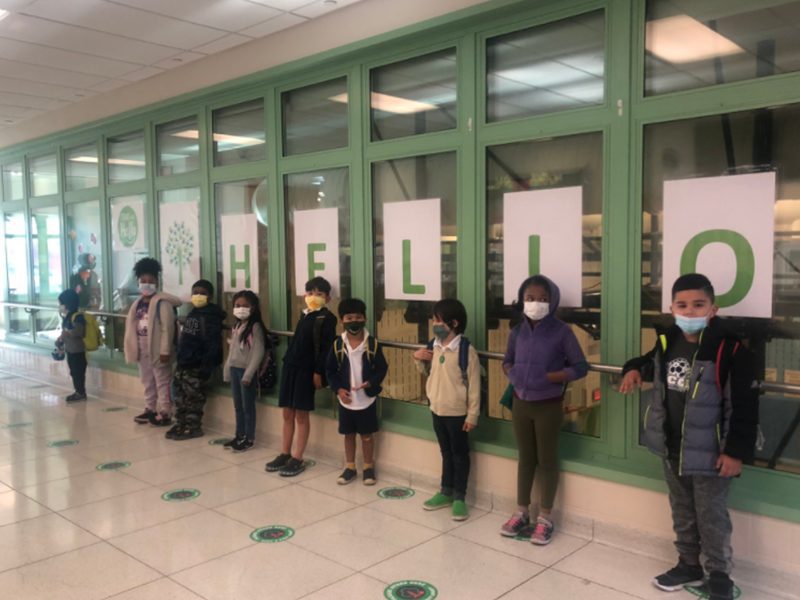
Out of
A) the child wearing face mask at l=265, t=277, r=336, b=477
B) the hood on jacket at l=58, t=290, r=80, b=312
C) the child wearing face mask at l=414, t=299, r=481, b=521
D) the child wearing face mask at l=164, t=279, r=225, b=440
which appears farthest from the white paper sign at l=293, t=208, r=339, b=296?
the hood on jacket at l=58, t=290, r=80, b=312

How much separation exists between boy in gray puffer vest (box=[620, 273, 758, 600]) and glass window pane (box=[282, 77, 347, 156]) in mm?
2864

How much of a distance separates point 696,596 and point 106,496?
11.4 feet

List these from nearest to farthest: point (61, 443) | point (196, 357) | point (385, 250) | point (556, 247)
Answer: point (556, 247)
point (385, 250)
point (61, 443)
point (196, 357)

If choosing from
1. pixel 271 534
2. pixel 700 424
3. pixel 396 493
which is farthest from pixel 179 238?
pixel 700 424

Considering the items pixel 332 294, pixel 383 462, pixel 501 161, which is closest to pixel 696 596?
pixel 383 462

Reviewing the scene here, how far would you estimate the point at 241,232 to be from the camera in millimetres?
5875

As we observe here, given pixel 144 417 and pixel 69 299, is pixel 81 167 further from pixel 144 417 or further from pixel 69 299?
pixel 144 417

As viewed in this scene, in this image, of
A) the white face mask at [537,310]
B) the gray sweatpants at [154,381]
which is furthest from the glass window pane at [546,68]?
the gray sweatpants at [154,381]

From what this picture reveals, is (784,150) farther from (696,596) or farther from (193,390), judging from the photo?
(193,390)

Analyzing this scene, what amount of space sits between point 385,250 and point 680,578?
267 centimetres

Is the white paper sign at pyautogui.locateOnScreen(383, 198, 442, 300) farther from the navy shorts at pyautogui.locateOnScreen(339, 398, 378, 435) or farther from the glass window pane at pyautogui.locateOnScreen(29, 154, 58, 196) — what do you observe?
the glass window pane at pyautogui.locateOnScreen(29, 154, 58, 196)

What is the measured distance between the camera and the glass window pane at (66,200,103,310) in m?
7.78

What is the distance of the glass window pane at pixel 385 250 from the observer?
4355 millimetres

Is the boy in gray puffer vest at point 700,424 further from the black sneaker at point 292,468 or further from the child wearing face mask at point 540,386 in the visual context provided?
the black sneaker at point 292,468
